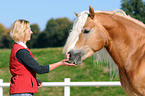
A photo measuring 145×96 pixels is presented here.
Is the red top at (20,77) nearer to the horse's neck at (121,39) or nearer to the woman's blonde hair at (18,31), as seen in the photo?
the woman's blonde hair at (18,31)

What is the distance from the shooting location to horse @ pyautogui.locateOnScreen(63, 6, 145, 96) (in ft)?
9.14

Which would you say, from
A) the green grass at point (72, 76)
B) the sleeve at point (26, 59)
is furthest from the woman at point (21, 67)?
the green grass at point (72, 76)

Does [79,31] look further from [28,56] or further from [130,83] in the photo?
[130,83]

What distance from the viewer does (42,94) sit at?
916cm

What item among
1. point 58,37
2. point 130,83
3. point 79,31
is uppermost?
point 79,31

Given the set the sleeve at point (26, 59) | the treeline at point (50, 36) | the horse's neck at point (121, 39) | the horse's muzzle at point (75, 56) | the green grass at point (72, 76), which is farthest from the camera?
the treeline at point (50, 36)

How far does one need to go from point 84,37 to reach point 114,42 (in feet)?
1.48

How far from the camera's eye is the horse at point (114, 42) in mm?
2785

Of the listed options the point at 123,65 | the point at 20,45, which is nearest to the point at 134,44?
the point at 123,65

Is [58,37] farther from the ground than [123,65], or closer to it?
closer to it

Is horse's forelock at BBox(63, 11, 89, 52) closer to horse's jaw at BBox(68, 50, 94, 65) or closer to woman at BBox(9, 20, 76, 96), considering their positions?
horse's jaw at BBox(68, 50, 94, 65)

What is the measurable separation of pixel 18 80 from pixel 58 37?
47.4 m

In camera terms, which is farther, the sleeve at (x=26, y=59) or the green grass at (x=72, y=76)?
the green grass at (x=72, y=76)

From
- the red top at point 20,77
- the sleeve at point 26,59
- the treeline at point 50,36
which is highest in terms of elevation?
the sleeve at point 26,59
